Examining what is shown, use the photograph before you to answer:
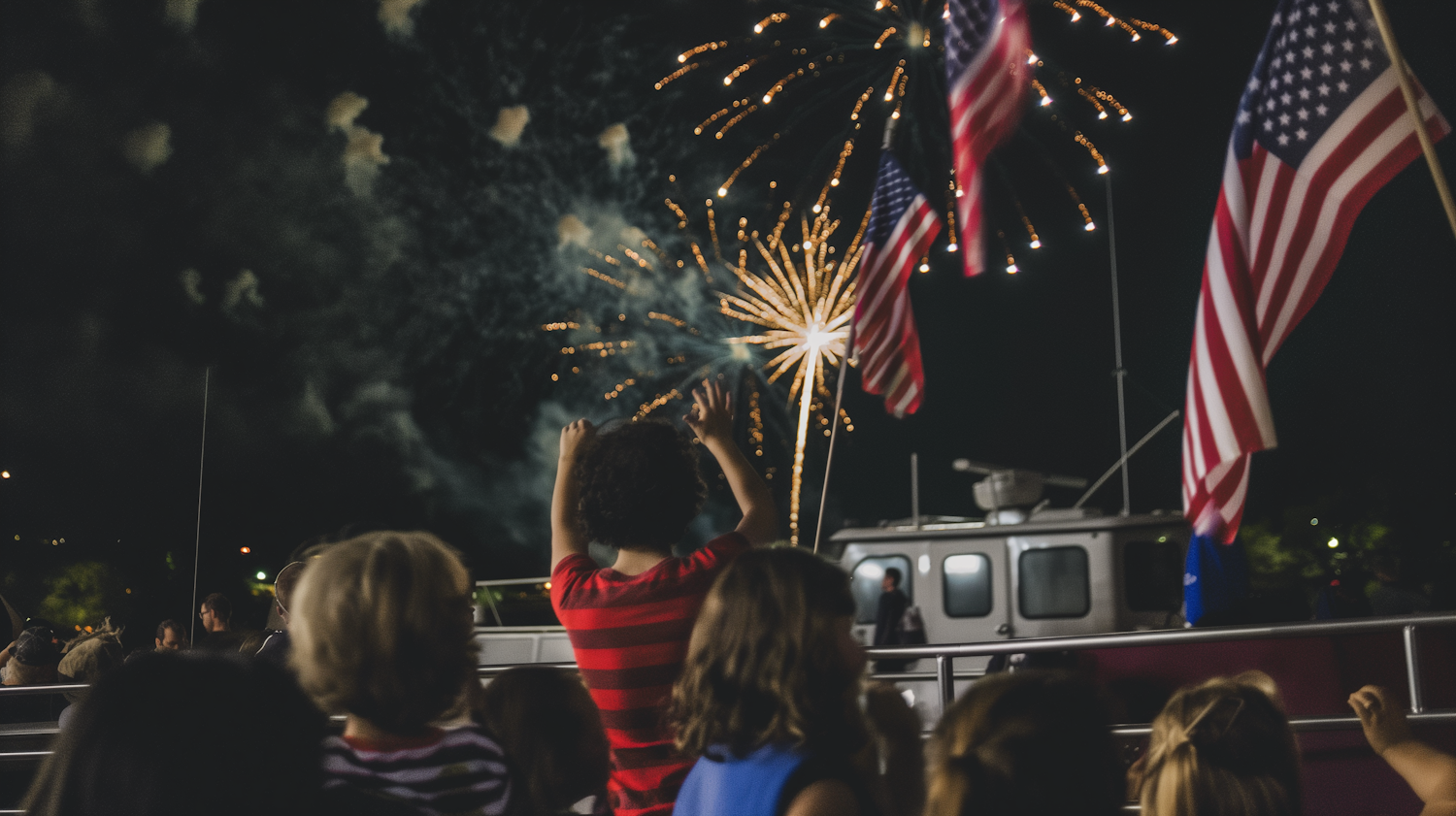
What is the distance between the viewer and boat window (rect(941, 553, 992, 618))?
11.5m

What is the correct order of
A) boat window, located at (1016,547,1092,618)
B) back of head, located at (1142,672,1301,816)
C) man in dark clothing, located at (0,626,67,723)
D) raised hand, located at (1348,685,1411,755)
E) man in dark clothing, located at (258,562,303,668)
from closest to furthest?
back of head, located at (1142,672,1301,816)
raised hand, located at (1348,685,1411,755)
man in dark clothing, located at (258,562,303,668)
man in dark clothing, located at (0,626,67,723)
boat window, located at (1016,547,1092,618)

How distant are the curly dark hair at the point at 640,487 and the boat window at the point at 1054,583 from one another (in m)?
8.70

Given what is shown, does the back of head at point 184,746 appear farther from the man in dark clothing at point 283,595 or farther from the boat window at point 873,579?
the boat window at point 873,579

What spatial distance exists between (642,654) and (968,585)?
9.12 meters

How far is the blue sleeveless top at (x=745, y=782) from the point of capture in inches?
81.5

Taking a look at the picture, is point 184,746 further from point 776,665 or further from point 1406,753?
point 1406,753

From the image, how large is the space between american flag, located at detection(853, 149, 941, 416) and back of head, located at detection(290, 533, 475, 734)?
920cm

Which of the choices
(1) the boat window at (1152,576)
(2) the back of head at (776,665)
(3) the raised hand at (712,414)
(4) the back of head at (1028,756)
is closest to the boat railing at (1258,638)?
(3) the raised hand at (712,414)

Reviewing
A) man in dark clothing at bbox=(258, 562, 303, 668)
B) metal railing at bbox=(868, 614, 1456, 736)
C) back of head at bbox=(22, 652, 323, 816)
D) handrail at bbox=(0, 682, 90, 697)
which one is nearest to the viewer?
back of head at bbox=(22, 652, 323, 816)

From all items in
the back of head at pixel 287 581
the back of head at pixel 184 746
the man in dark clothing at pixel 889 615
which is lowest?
the man in dark clothing at pixel 889 615

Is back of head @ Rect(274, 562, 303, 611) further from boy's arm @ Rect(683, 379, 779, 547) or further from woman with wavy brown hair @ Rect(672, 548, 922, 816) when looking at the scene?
woman with wavy brown hair @ Rect(672, 548, 922, 816)

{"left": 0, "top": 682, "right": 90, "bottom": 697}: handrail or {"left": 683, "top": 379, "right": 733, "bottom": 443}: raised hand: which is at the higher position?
{"left": 683, "top": 379, "right": 733, "bottom": 443}: raised hand

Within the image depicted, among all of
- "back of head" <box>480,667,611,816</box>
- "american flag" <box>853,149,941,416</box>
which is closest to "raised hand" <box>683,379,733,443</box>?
"back of head" <box>480,667,611,816</box>

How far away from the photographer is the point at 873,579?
12.0 meters
